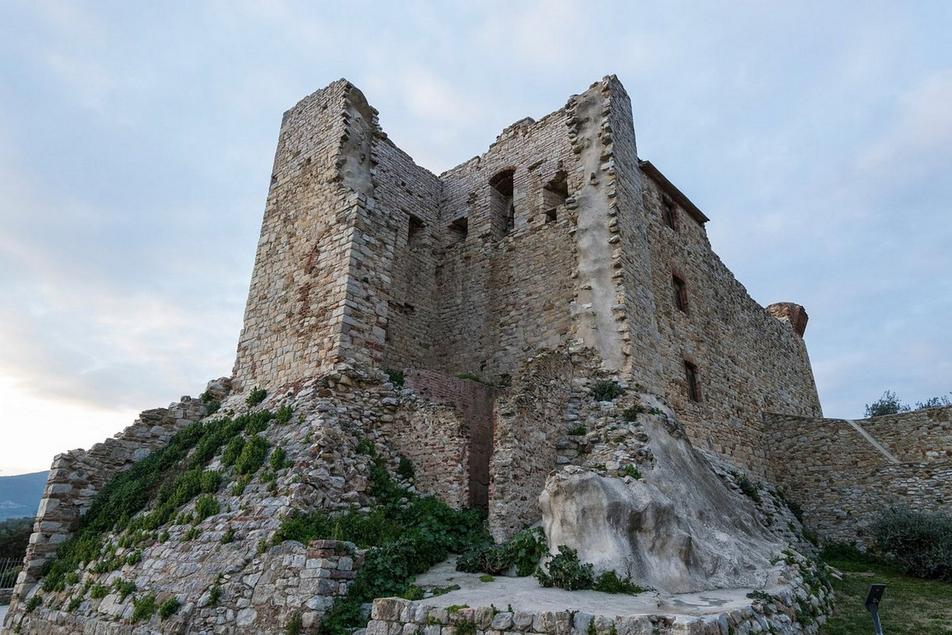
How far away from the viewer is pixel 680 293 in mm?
15070

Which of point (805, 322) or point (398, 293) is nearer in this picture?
point (398, 293)

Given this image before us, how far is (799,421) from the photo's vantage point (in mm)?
16891

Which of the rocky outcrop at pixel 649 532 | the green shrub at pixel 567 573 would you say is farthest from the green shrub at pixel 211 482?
the green shrub at pixel 567 573

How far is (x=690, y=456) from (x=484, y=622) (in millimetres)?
6262

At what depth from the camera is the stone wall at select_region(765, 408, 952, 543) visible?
1485 cm

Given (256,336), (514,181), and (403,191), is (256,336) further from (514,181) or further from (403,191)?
(514,181)

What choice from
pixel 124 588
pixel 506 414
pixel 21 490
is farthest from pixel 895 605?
pixel 21 490

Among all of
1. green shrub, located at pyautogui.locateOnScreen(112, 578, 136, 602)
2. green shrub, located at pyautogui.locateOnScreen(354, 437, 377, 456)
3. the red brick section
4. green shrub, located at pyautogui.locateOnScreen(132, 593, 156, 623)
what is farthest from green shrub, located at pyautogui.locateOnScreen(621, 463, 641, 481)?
green shrub, located at pyautogui.locateOnScreen(112, 578, 136, 602)

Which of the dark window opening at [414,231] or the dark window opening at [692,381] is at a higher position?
the dark window opening at [414,231]

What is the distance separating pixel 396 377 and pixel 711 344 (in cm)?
931

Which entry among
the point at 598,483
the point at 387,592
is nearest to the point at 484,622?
the point at 387,592

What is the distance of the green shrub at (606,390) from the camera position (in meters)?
10.3

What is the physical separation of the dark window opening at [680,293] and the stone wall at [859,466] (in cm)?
538

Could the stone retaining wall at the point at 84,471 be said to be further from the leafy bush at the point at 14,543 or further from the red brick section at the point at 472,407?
the leafy bush at the point at 14,543
